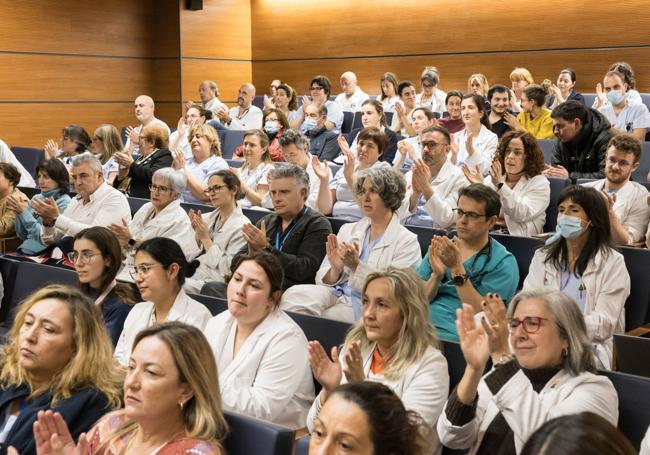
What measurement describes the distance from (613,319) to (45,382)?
208 centimetres

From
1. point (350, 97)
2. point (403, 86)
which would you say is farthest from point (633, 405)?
point (350, 97)

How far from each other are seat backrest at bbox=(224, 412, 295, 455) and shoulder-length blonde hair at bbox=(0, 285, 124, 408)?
50 cm

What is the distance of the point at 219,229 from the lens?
4477 millimetres

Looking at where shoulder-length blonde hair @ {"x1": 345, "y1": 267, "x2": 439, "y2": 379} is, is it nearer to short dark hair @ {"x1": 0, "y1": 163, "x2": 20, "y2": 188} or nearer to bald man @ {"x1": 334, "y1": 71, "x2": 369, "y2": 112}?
short dark hair @ {"x1": 0, "y1": 163, "x2": 20, "y2": 188}

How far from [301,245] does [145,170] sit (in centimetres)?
233

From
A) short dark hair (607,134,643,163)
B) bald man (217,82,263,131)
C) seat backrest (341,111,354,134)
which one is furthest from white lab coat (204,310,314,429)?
bald man (217,82,263,131)

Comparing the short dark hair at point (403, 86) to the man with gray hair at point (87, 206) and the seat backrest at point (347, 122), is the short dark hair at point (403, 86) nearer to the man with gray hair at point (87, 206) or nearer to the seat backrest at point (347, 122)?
the seat backrest at point (347, 122)

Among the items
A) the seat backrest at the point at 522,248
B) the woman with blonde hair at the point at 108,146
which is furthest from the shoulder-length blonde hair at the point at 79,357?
the woman with blonde hair at the point at 108,146

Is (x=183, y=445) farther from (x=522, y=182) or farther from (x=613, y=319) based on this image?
(x=522, y=182)

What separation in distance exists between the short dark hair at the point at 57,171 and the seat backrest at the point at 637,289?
3641mm

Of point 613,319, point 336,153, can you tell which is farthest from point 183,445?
point 336,153

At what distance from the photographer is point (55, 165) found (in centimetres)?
528

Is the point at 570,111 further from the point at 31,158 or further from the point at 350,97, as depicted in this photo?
the point at 31,158

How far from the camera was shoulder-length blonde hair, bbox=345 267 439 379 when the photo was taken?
252 centimetres
